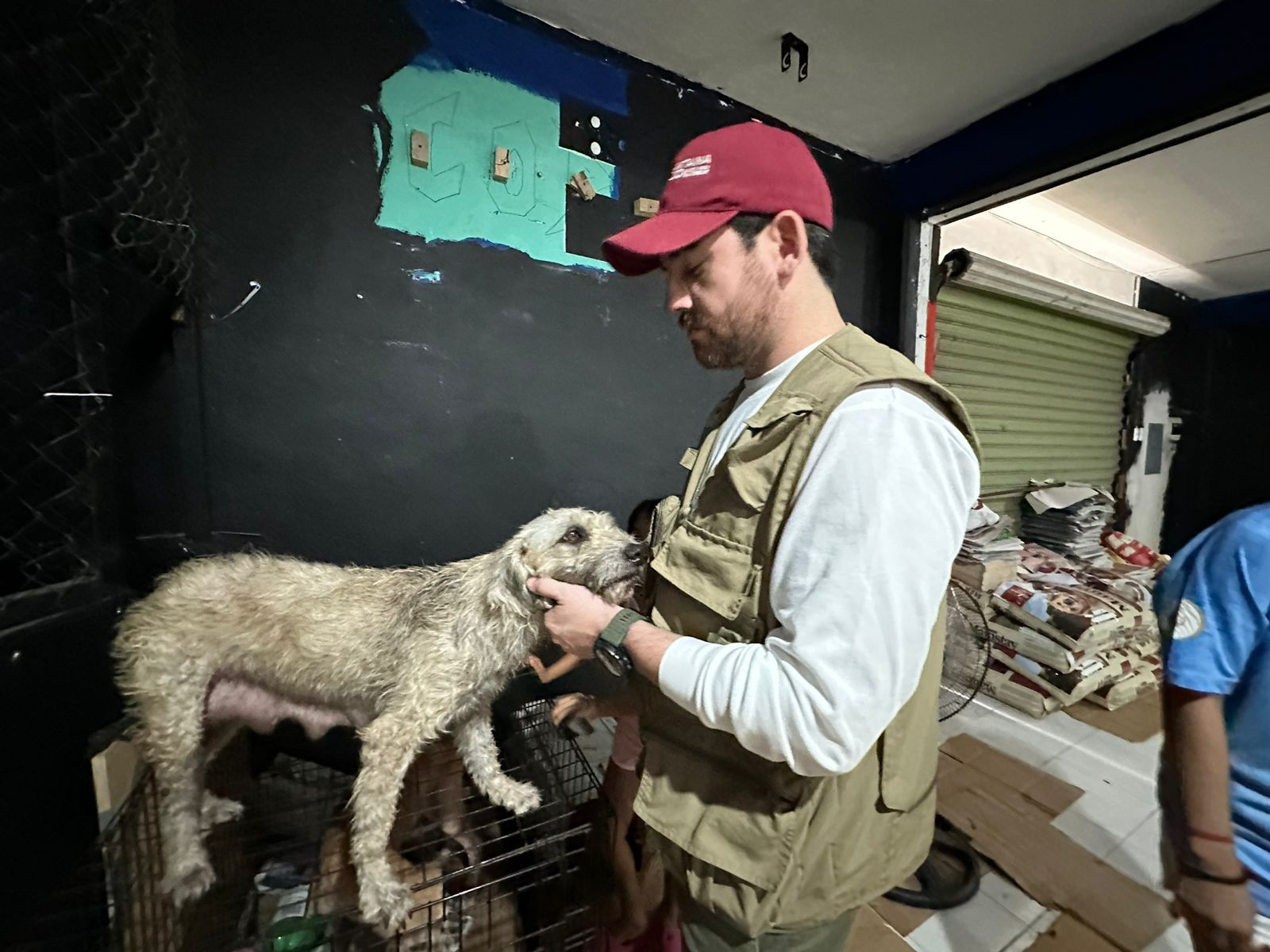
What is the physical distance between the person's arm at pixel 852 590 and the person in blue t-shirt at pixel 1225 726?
0.59 m

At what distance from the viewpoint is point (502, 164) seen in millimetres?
1681

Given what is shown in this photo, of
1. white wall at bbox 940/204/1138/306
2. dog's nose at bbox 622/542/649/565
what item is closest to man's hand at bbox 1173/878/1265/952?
dog's nose at bbox 622/542/649/565

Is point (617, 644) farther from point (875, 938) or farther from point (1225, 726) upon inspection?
point (875, 938)

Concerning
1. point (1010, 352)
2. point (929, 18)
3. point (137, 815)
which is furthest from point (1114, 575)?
point (137, 815)

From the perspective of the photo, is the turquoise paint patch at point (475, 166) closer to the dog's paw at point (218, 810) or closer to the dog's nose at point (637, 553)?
the dog's nose at point (637, 553)

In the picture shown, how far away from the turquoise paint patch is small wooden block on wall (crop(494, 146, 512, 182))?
0.02m

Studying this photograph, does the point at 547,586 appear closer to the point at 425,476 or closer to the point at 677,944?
the point at 425,476

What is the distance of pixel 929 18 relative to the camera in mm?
1669

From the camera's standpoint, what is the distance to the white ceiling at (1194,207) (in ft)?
7.79

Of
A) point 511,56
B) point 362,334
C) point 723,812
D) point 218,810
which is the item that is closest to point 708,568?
point 723,812

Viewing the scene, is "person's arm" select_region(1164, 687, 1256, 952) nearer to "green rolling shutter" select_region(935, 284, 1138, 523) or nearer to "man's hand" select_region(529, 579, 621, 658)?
"man's hand" select_region(529, 579, 621, 658)

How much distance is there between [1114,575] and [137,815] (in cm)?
494

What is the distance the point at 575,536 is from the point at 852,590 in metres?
0.77

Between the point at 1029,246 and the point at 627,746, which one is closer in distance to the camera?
the point at 627,746
